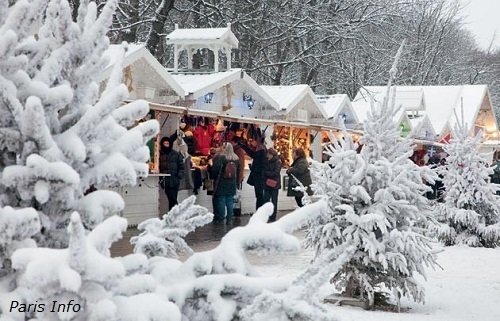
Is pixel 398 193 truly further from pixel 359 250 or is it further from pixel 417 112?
pixel 417 112

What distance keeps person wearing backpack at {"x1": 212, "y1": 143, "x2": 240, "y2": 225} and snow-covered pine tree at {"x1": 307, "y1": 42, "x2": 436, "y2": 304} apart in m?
7.15

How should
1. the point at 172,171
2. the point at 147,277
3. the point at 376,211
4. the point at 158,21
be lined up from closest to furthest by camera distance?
the point at 147,277 → the point at 376,211 → the point at 172,171 → the point at 158,21

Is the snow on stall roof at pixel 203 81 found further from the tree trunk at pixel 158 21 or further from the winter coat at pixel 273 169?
the tree trunk at pixel 158 21

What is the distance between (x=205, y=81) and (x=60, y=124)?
14354 millimetres

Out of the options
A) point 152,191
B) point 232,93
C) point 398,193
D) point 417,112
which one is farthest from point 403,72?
point 398,193

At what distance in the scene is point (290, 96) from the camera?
66.3 feet

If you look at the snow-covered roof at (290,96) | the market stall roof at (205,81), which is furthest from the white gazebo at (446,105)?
the market stall roof at (205,81)

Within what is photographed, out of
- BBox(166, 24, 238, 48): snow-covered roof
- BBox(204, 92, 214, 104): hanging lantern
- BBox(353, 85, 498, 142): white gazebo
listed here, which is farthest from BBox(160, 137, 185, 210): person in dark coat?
BBox(353, 85, 498, 142): white gazebo

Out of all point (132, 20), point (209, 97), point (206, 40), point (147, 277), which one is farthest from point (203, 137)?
point (147, 277)

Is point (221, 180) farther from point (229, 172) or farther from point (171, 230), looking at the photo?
point (171, 230)

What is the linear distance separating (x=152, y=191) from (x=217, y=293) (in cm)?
1382

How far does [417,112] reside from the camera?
30672mm

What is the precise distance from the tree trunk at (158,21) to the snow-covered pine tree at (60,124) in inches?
728

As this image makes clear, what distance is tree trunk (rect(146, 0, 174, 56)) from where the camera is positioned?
20750 millimetres
